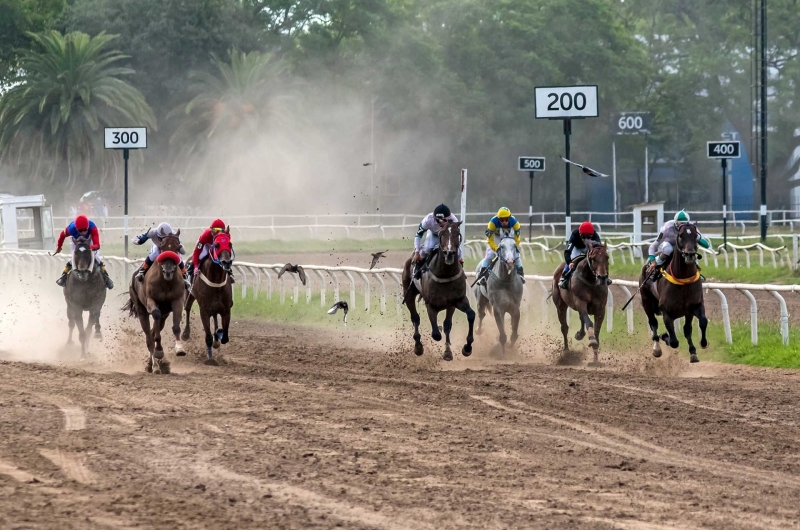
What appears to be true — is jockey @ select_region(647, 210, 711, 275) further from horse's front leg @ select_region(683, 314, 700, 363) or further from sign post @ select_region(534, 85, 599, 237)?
sign post @ select_region(534, 85, 599, 237)

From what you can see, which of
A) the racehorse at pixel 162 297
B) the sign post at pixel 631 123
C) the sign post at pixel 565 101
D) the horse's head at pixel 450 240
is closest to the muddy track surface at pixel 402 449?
the racehorse at pixel 162 297

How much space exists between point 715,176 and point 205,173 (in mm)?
25713

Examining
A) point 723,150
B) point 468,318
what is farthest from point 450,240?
point 723,150

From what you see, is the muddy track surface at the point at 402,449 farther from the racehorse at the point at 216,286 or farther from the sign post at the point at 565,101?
the sign post at the point at 565,101

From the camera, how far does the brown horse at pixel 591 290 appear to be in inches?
580

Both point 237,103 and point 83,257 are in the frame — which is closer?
point 83,257

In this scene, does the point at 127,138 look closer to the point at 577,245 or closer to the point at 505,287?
the point at 505,287

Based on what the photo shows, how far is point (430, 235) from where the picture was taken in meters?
15.4

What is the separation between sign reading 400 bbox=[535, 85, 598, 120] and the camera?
17062mm

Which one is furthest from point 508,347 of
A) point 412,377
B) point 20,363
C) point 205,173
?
point 205,173

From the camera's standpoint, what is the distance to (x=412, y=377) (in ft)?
43.5

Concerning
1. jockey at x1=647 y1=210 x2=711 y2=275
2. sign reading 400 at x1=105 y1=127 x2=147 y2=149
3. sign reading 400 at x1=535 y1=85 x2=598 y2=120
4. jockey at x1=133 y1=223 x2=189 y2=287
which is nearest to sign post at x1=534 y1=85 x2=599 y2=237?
sign reading 400 at x1=535 y1=85 x2=598 y2=120

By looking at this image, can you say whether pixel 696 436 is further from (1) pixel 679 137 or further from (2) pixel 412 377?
(1) pixel 679 137

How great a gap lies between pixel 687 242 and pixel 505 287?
2.91m
